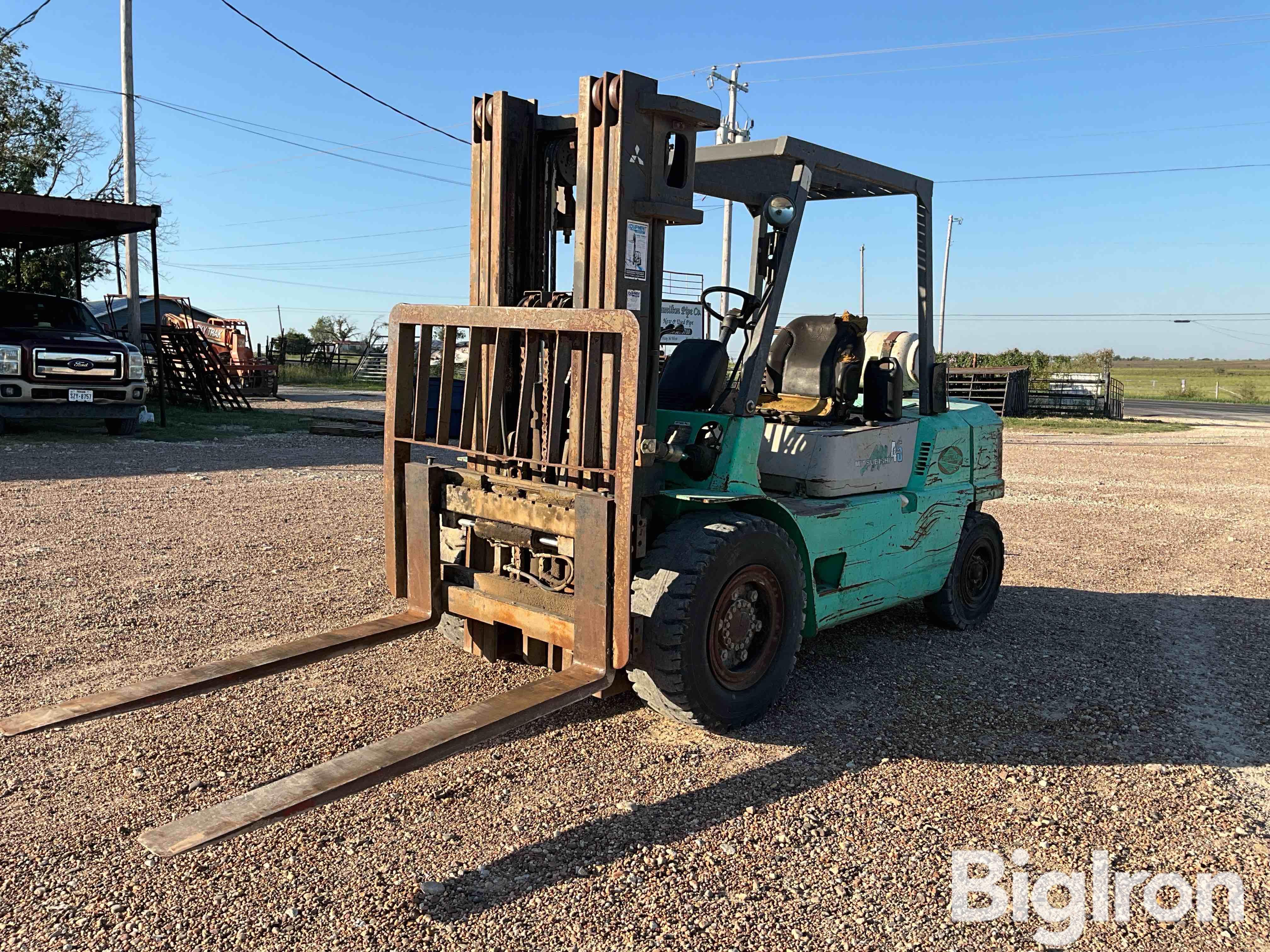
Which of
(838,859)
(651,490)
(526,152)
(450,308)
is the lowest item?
(838,859)

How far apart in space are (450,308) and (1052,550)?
7.41m

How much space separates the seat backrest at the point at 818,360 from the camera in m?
5.89

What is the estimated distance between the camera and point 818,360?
5938mm

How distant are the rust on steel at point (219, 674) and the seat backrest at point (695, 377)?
5.59ft

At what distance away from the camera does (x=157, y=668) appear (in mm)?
5203

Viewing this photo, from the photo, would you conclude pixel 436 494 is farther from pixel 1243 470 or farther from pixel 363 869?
pixel 1243 470

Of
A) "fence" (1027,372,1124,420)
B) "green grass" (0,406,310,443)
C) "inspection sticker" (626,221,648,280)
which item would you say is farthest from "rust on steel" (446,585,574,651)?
"fence" (1027,372,1124,420)

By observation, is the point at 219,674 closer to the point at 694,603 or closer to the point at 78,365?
the point at 694,603

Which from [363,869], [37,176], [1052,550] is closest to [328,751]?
[363,869]

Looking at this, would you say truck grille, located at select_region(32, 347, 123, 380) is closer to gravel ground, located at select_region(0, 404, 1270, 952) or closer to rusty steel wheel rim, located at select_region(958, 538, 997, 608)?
gravel ground, located at select_region(0, 404, 1270, 952)

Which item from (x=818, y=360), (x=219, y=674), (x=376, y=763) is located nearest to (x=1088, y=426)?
(x=818, y=360)

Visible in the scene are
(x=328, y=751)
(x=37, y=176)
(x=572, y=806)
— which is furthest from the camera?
(x=37, y=176)

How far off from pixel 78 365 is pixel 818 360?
1254cm

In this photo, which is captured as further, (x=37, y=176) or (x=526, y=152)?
(x=37, y=176)
